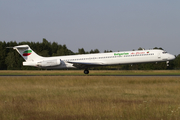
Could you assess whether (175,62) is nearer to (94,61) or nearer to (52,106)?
(94,61)

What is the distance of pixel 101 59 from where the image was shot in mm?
38094

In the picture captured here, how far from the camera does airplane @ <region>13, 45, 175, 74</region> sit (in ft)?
122

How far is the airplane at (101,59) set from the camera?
37062 mm

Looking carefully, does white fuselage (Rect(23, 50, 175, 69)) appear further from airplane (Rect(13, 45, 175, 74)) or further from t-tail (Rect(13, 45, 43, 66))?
t-tail (Rect(13, 45, 43, 66))

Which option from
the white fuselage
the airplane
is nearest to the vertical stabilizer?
the airplane

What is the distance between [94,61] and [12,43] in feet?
209

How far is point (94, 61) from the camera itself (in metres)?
38.4

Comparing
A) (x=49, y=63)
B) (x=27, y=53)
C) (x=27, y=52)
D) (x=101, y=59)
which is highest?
(x=27, y=52)

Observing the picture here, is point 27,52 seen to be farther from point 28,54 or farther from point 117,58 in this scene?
point 117,58

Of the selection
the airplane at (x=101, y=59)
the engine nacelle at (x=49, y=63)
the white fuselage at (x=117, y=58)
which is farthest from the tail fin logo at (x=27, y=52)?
the white fuselage at (x=117, y=58)

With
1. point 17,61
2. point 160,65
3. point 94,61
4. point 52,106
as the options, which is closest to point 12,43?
point 17,61

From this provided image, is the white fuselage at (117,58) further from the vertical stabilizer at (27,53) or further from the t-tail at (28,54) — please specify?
the vertical stabilizer at (27,53)

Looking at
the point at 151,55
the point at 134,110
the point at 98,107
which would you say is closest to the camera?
the point at 134,110

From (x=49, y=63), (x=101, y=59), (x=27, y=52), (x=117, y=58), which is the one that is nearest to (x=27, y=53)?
(x=27, y=52)
